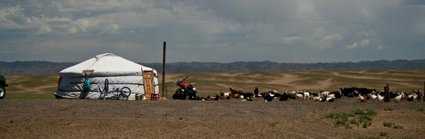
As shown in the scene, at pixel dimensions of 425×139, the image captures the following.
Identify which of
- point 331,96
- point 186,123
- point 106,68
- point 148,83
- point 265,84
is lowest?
point 265,84

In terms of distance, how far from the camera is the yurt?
31203 millimetres

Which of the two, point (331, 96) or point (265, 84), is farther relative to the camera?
point (265, 84)

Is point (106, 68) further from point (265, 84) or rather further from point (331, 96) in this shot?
point (265, 84)

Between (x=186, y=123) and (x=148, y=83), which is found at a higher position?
(x=148, y=83)

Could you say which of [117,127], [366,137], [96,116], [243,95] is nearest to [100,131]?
[117,127]

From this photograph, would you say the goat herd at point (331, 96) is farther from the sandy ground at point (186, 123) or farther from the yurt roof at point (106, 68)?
the sandy ground at point (186, 123)

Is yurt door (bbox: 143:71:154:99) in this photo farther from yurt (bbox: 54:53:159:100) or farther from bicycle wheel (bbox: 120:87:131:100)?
bicycle wheel (bbox: 120:87:131:100)

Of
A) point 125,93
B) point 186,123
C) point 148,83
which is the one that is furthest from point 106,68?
point 186,123

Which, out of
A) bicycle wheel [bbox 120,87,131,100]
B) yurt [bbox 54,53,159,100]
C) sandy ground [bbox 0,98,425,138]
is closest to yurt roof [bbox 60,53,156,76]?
yurt [bbox 54,53,159,100]

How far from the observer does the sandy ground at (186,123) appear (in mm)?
15891

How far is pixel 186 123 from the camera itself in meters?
17.5

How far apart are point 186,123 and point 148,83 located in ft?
47.8

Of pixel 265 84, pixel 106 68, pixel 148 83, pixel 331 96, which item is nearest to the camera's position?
pixel 331 96

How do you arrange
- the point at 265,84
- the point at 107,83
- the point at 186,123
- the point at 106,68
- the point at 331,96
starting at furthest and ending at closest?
the point at 265,84 → the point at 106,68 → the point at 107,83 → the point at 331,96 → the point at 186,123
